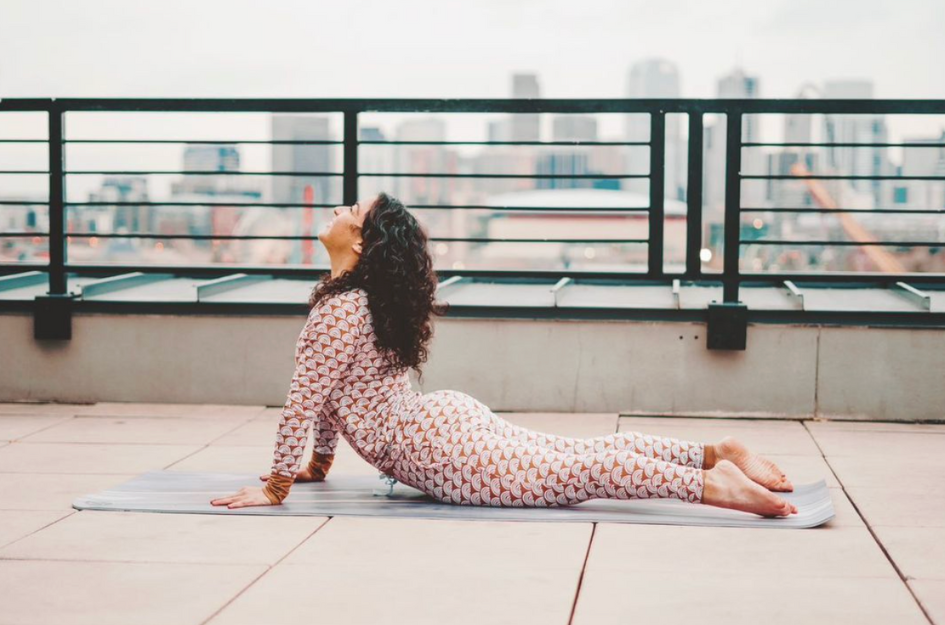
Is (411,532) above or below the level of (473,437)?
below

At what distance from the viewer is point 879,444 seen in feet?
19.0

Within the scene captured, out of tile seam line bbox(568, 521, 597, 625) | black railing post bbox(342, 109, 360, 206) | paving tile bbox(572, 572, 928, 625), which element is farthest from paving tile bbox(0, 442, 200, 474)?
paving tile bbox(572, 572, 928, 625)

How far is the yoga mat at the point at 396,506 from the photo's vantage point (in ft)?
13.8

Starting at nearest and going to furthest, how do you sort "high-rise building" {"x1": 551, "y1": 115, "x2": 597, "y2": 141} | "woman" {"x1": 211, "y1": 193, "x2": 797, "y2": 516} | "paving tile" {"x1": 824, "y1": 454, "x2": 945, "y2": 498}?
"woman" {"x1": 211, "y1": 193, "x2": 797, "y2": 516} < "paving tile" {"x1": 824, "y1": 454, "x2": 945, "y2": 498} < "high-rise building" {"x1": 551, "y1": 115, "x2": 597, "y2": 141}

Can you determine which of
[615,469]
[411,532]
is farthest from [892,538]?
[411,532]

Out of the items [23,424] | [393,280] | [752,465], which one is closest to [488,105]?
[393,280]

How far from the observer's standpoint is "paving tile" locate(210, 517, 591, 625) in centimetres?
313

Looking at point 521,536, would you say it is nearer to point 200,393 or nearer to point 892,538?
point 892,538

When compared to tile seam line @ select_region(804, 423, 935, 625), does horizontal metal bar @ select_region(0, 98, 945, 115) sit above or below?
above

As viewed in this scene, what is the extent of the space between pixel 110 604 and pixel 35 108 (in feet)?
15.1

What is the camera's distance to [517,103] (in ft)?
22.2

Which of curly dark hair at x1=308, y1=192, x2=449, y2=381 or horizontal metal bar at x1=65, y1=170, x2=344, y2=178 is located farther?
horizontal metal bar at x1=65, y1=170, x2=344, y2=178

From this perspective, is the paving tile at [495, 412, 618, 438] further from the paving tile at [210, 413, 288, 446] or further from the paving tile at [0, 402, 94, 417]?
the paving tile at [0, 402, 94, 417]

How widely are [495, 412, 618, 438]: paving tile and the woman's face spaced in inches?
78.9
